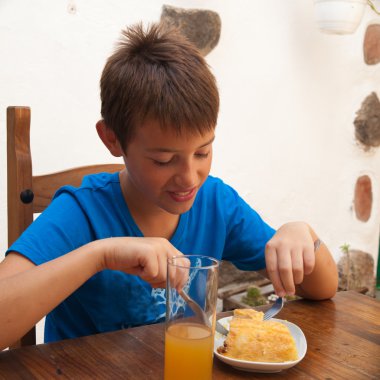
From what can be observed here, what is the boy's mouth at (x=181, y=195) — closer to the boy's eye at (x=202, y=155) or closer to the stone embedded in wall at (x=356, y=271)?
the boy's eye at (x=202, y=155)

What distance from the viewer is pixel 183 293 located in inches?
25.7

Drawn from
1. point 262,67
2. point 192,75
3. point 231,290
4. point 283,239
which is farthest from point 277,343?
point 262,67

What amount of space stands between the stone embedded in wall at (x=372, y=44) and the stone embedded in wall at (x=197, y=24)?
0.87 metres

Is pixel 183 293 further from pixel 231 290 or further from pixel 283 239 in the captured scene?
pixel 231 290

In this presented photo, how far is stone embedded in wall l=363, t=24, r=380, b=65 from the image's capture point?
95.3 inches

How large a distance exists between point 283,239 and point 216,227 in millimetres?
234

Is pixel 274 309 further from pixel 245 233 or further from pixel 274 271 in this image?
pixel 245 233

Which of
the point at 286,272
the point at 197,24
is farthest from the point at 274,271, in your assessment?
the point at 197,24

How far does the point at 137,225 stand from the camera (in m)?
1.10

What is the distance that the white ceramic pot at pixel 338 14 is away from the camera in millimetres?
2059

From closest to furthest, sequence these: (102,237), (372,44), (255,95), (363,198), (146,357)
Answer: (146,357) → (102,237) → (255,95) → (372,44) → (363,198)

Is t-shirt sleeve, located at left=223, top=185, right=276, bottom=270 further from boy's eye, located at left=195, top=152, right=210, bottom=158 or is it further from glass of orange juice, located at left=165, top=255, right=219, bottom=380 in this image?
glass of orange juice, located at left=165, top=255, right=219, bottom=380

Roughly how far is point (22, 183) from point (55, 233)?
16 centimetres

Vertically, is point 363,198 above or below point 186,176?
below
